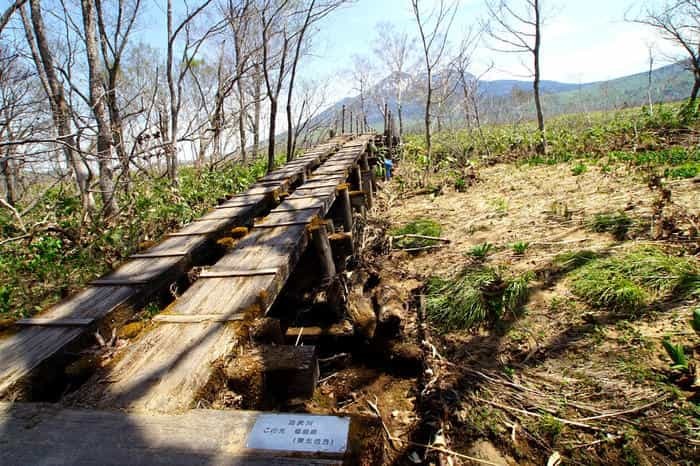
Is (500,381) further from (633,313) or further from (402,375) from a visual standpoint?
(633,313)

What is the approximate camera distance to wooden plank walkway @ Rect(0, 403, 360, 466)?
107 centimetres

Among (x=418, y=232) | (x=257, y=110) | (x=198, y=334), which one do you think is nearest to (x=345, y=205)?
(x=418, y=232)

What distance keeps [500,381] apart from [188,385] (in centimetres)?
186

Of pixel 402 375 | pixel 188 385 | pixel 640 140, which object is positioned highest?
pixel 640 140

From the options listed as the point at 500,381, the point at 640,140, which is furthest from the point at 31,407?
the point at 640,140

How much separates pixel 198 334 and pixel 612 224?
4210 millimetres

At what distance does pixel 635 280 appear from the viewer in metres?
2.71

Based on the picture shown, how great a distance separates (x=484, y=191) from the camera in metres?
6.98

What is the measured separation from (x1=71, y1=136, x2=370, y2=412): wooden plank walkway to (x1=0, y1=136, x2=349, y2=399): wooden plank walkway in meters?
0.41

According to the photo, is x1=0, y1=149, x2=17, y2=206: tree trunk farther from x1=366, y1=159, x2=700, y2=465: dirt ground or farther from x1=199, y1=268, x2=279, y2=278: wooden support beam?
x1=366, y1=159, x2=700, y2=465: dirt ground

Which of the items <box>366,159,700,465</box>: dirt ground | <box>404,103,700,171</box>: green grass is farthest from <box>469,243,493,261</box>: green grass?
<box>404,103,700,171</box>: green grass

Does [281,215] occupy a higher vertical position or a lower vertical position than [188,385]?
higher

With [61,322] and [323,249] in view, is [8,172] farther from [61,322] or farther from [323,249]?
[323,249]

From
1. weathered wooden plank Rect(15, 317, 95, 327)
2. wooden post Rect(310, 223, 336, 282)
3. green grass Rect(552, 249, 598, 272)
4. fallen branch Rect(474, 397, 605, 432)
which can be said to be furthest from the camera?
wooden post Rect(310, 223, 336, 282)
